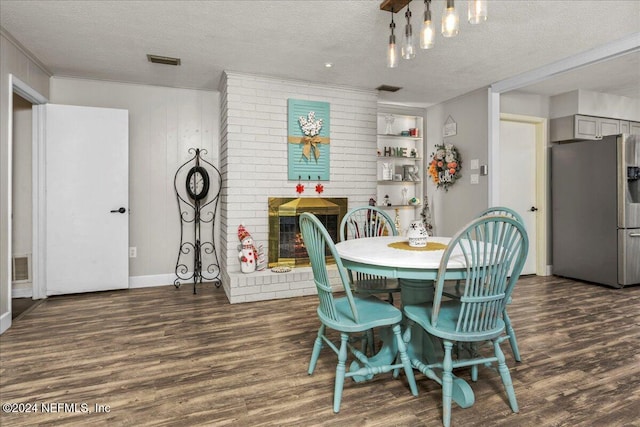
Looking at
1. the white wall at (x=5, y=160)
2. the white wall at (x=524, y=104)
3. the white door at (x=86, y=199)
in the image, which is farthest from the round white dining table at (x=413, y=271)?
the white wall at (x=524, y=104)

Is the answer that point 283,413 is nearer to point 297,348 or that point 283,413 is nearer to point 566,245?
point 297,348

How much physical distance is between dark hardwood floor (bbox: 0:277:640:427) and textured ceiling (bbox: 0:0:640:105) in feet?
7.81

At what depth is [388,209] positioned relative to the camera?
210 inches

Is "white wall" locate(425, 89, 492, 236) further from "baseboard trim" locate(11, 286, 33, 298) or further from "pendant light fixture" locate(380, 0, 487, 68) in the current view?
"baseboard trim" locate(11, 286, 33, 298)

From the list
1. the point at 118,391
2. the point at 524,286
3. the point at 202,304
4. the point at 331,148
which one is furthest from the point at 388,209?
the point at 118,391

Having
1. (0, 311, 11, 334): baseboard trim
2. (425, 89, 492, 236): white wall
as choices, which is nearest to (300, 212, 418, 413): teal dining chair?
(0, 311, 11, 334): baseboard trim

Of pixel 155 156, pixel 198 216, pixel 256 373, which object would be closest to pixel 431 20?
pixel 256 373

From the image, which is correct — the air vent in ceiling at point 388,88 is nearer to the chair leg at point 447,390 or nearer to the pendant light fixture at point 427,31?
the pendant light fixture at point 427,31

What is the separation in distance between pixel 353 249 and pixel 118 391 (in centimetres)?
151

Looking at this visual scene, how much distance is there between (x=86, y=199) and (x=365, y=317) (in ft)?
11.4

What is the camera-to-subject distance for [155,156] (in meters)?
4.27

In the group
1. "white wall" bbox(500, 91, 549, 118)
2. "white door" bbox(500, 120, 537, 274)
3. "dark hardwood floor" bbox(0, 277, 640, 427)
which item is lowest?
"dark hardwood floor" bbox(0, 277, 640, 427)

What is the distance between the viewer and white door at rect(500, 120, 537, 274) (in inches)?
187

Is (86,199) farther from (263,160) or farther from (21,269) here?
(263,160)
